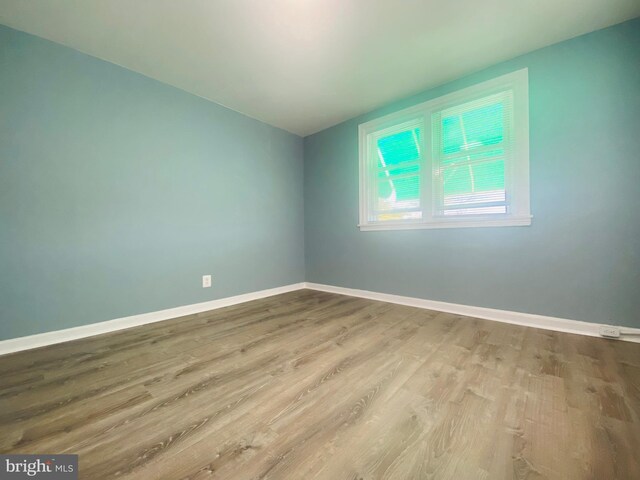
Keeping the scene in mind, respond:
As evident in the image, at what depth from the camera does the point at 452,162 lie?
8.02 ft

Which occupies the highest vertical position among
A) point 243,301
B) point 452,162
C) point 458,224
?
point 452,162

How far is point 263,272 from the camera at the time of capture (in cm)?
325

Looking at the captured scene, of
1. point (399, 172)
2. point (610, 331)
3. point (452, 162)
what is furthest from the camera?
point (399, 172)

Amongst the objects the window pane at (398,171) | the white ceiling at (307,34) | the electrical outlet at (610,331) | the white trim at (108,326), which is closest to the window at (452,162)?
the window pane at (398,171)

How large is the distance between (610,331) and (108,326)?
4037mm

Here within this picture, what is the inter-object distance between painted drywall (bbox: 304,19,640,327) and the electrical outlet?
0.06 meters

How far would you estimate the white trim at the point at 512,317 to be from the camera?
70.5 inches

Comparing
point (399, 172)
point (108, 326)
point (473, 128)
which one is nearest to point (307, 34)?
point (399, 172)

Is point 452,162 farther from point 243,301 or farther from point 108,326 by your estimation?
point 108,326

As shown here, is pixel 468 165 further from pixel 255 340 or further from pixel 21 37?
pixel 21 37

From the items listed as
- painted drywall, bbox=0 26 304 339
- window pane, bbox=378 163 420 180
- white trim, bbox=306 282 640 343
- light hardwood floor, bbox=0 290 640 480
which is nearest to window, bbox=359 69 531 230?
window pane, bbox=378 163 420 180

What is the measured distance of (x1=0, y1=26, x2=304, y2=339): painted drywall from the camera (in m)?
1.73

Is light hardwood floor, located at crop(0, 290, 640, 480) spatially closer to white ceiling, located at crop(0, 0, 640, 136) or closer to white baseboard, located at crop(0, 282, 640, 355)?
white baseboard, located at crop(0, 282, 640, 355)

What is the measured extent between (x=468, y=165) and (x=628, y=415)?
204 centimetres
